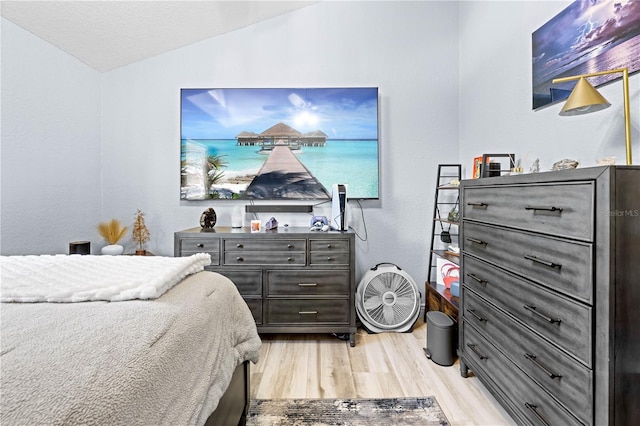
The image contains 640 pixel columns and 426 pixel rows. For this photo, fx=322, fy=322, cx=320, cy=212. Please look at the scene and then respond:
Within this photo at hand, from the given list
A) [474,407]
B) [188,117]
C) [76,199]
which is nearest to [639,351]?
[474,407]

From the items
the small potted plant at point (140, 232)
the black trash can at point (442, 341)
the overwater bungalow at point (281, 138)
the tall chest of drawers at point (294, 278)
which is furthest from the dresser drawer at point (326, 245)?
the small potted plant at point (140, 232)

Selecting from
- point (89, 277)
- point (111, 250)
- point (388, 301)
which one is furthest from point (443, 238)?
point (111, 250)

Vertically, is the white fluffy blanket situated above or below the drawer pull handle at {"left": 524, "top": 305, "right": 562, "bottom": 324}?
above

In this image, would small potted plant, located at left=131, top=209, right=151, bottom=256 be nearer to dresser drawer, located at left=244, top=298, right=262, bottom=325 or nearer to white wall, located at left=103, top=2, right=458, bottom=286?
white wall, located at left=103, top=2, right=458, bottom=286

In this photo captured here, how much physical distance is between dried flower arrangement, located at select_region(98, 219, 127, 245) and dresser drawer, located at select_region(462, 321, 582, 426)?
9.54ft

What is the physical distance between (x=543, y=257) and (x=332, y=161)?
191cm

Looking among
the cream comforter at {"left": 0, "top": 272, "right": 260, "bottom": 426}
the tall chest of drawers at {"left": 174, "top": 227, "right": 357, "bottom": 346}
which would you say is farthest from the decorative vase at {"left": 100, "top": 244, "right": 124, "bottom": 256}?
the cream comforter at {"left": 0, "top": 272, "right": 260, "bottom": 426}

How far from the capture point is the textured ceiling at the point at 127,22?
2.25 metres

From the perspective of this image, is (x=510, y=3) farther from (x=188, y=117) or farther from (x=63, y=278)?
(x=63, y=278)

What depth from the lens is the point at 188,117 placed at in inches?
114

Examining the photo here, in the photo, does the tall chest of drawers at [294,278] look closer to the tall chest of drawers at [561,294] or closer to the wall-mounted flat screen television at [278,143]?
the wall-mounted flat screen television at [278,143]

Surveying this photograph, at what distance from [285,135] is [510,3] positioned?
1.91m

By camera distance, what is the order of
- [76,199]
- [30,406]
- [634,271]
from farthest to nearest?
[76,199] → [634,271] → [30,406]

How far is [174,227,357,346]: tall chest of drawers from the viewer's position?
245 centimetres
